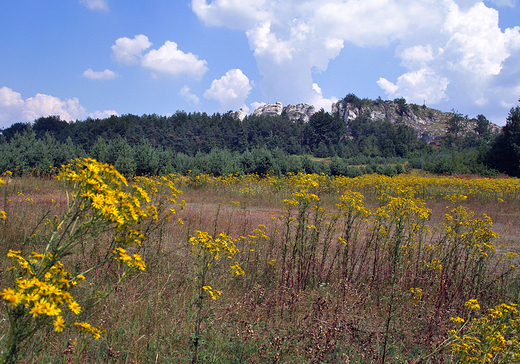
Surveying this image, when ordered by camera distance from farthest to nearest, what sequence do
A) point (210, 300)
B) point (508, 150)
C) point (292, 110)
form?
point (292, 110), point (508, 150), point (210, 300)

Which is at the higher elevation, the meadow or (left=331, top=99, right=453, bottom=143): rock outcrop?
(left=331, top=99, right=453, bottom=143): rock outcrop

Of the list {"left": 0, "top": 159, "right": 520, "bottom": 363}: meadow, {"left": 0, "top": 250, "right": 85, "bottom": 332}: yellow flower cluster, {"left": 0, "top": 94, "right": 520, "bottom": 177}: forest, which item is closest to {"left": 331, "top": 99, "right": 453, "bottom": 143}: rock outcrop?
{"left": 0, "top": 94, "right": 520, "bottom": 177}: forest

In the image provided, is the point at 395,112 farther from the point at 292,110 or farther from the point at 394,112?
the point at 292,110

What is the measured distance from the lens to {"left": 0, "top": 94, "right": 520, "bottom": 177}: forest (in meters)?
18.9

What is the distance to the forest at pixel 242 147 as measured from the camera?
62.1ft

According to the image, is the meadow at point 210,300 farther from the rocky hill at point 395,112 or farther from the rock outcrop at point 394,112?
the rock outcrop at point 394,112

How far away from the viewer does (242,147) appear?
2082 inches

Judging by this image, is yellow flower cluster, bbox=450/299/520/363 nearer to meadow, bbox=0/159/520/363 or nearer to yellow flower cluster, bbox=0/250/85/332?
meadow, bbox=0/159/520/363

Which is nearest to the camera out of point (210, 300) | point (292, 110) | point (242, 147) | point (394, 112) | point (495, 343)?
point (495, 343)

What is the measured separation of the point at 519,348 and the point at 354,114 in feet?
366

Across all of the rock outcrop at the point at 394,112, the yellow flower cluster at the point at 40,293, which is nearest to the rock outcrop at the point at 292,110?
the rock outcrop at the point at 394,112

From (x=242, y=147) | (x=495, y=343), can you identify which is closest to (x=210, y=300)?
(x=495, y=343)

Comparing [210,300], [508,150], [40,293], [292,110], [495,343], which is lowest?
[210,300]

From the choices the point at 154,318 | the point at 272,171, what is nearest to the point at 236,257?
the point at 154,318
